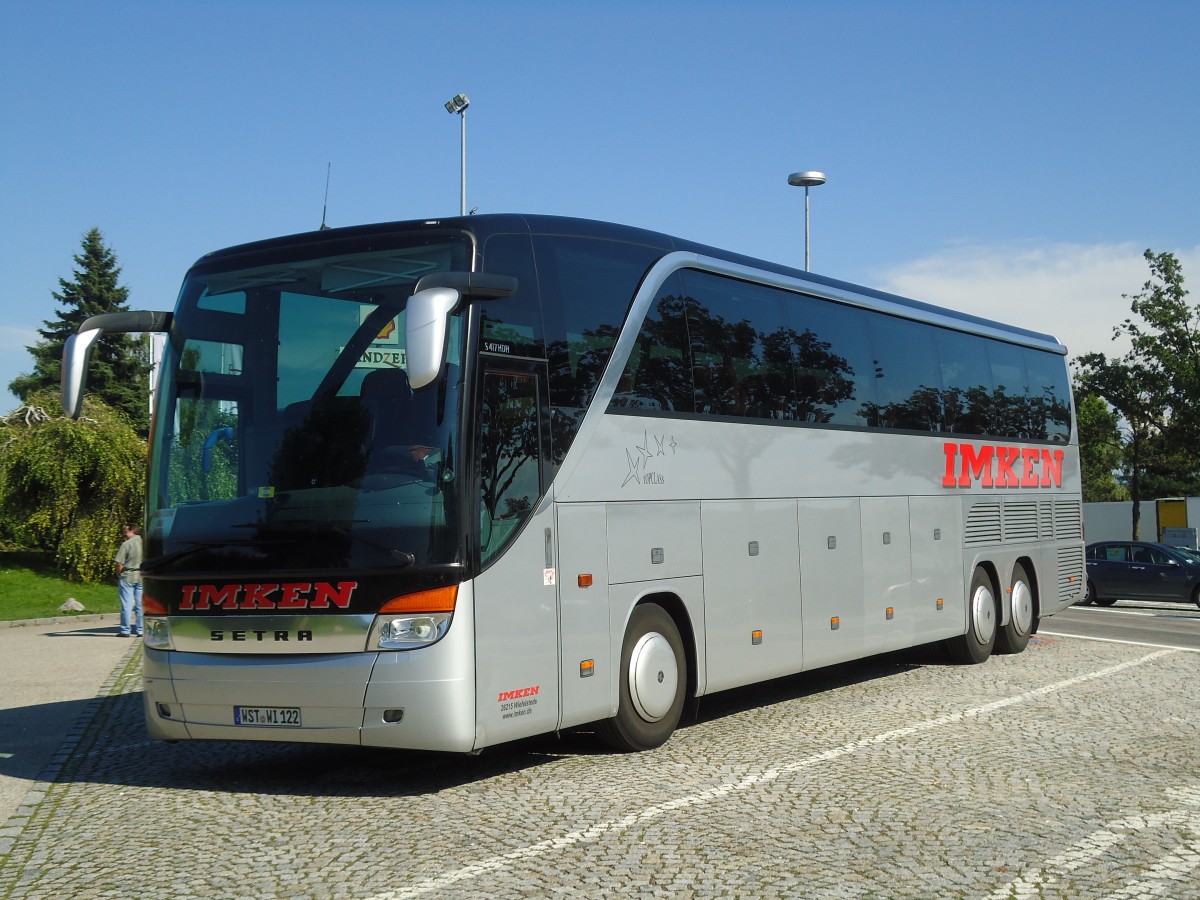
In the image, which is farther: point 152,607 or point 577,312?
point 577,312

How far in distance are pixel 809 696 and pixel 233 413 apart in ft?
22.0

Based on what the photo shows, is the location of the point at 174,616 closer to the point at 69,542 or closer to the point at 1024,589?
the point at 1024,589

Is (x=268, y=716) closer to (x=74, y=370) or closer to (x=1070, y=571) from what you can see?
(x=74, y=370)

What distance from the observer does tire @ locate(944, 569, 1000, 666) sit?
1523cm

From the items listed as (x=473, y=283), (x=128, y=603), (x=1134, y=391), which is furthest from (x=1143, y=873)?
(x=1134, y=391)

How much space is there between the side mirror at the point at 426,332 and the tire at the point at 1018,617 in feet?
36.0

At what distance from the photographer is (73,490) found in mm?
30891

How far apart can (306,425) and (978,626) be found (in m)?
9.81

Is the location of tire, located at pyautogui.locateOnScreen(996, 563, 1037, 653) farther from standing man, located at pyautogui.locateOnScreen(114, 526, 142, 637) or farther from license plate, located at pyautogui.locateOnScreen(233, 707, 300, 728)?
standing man, located at pyautogui.locateOnScreen(114, 526, 142, 637)

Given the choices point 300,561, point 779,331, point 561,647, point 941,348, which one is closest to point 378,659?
point 300,561

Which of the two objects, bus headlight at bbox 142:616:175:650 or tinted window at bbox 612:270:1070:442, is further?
tinted window at bbox 612:270:1070:442

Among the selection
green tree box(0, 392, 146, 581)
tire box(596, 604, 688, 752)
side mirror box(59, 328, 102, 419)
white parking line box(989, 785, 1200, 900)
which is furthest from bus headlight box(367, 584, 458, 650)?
green tree box(0, 392, 146, 581)

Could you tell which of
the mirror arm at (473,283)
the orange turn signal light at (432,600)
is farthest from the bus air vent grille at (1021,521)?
the orange turn signal light at (432,600)

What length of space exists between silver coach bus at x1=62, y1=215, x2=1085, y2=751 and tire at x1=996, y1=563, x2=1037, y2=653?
5.34m
